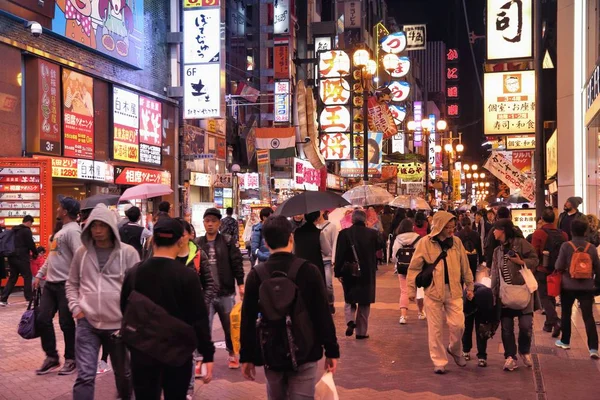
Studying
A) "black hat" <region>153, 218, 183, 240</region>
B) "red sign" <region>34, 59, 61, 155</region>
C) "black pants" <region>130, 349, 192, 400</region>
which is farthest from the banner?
"black pants" <region>130, 349, 192, 400</region>

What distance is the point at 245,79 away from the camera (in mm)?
42281

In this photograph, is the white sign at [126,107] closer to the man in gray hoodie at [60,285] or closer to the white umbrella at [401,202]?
the white umbrella at [401,202]

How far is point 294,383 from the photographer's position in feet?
16.1

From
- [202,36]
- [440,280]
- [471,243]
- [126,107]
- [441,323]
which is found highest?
[202,36]

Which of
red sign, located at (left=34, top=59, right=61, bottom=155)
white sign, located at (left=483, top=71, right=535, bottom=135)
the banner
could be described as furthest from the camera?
red sign, located at (left=34, top=59, right=61, bottom=155)

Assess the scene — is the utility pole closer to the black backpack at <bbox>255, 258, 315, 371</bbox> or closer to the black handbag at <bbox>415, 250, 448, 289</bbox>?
the black handbag at <bbox>415, 250, 448, 289</bbox>

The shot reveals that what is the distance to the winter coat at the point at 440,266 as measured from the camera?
898cm

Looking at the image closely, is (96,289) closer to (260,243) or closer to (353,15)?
→ (260,243)

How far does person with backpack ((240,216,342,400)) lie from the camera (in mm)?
4797

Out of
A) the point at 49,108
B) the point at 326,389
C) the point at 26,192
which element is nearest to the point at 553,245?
the point at 326,389

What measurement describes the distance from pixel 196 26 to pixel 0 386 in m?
23.5

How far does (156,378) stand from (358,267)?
6.71 meters

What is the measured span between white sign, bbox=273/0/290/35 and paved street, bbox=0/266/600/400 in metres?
35.1

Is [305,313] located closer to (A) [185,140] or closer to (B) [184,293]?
(B) [184,293]
